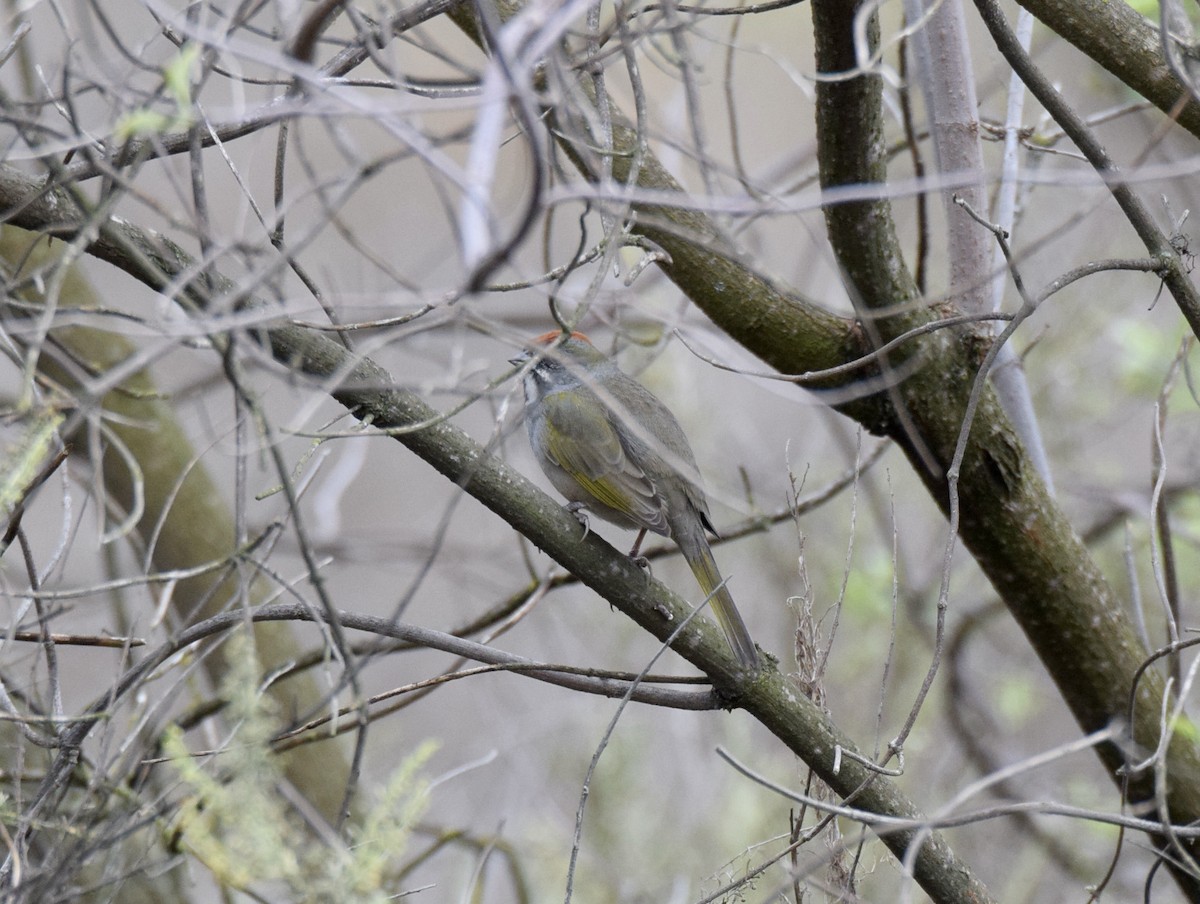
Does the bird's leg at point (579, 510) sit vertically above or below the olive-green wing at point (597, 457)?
below

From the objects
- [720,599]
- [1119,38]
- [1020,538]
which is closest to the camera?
[1119,38]

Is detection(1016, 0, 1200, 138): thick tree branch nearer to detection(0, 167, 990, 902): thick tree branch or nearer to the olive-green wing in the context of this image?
detection(0, 167, 990, 902): thick tree branch

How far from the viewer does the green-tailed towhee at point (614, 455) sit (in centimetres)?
409

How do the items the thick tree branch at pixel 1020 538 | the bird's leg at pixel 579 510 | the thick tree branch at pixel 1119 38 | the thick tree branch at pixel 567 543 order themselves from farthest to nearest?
the bird's leg at pixel 579 510 → the thick tree branch at pixel 1020 538 → the thick tree branch at pixel 1119 38 → the thick tree branch at pixel 567 543

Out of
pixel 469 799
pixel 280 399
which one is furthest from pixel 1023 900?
pixel 280 399

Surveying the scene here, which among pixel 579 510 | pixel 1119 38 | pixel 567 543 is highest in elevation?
pixel 1119 38

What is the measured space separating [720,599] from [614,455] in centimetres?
96

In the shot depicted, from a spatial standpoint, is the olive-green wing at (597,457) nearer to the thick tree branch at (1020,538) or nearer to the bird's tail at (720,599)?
the bird's tail at (720,599)

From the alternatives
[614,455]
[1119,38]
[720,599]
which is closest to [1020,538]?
[720,599]

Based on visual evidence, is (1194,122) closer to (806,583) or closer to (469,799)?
(806,583)

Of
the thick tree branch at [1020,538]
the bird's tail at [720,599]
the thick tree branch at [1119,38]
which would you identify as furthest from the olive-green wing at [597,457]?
the thick tree branch at [1119,38]

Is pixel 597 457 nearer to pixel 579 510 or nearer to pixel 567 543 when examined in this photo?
pixel 579 510

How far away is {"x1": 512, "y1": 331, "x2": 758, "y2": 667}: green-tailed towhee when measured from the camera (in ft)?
13.4

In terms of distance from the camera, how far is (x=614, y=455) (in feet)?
14.1
